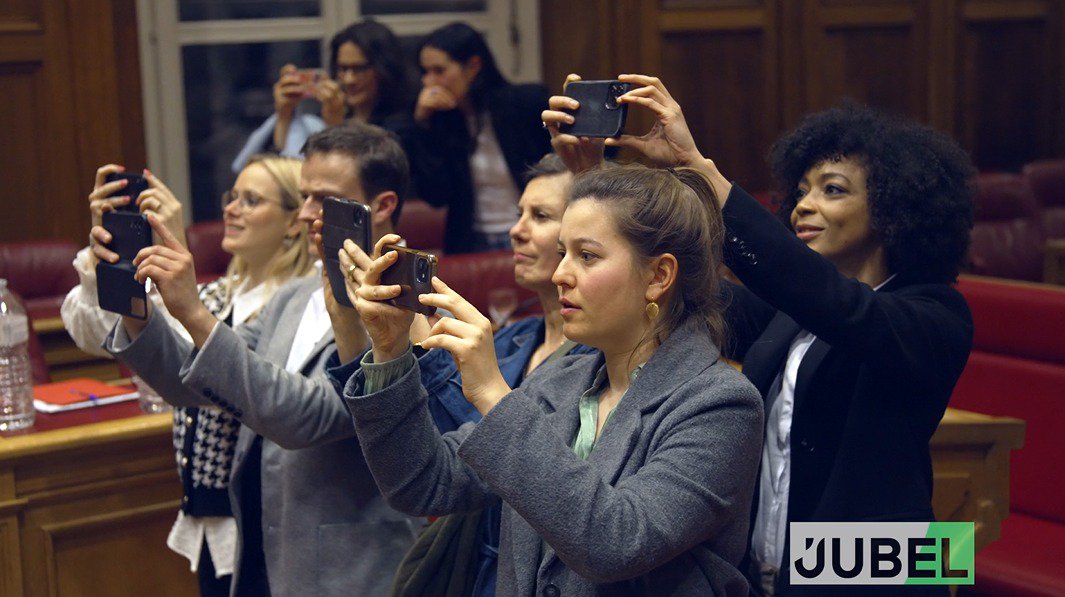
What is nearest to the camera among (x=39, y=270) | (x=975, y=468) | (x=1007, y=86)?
(x=975, y=468)

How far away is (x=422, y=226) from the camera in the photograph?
5.55 meters

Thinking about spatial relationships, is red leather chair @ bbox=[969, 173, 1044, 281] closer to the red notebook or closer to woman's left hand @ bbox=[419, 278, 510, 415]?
the red notebook

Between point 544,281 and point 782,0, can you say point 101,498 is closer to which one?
point 544,281

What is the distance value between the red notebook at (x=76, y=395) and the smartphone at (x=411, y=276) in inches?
63.5

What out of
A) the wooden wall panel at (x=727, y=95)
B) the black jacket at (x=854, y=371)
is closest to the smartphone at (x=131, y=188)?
the black jacket at (x=854, y=371)

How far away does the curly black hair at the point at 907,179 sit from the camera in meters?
2.00

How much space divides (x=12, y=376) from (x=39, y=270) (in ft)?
7.30

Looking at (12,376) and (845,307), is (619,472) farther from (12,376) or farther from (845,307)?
(12,376)

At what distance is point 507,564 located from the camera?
168 cm

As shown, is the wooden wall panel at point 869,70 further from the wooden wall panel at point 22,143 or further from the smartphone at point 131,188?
the smartphone at point 131,188

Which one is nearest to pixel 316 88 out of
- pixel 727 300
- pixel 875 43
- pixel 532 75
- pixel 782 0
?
pixel 532 75

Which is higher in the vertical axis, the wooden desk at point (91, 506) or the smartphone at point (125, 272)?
the smartphone at point (125, 272)

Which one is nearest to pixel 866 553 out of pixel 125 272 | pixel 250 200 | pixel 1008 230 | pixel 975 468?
pixel 975 468

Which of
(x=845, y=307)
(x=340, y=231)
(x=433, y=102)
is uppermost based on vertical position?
(x=433, y=102)
